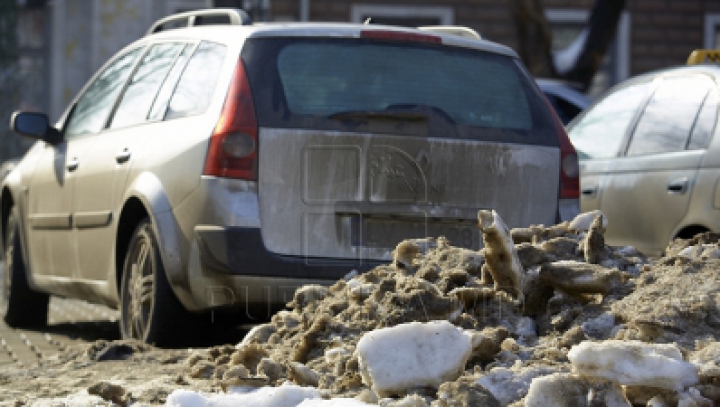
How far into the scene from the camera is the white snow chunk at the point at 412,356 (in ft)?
13.5

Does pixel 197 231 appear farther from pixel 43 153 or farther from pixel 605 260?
pixel 43 153

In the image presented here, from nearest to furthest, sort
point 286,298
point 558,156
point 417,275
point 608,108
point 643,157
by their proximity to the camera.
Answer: point 417,275, point 286,298, point 558,156, point 643,157, point 608,108

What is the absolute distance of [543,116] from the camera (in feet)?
21.3

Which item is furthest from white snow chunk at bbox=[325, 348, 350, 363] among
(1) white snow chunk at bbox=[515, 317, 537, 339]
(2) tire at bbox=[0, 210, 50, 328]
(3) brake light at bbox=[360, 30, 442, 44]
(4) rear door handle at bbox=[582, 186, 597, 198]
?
(2) tire at bbox=[0, 210, 50, 328]

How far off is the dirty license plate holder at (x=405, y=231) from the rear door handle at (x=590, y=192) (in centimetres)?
252

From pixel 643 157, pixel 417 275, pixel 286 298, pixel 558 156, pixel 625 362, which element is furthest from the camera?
pixel 643 157

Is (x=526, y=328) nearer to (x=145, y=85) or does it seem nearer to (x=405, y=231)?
(x=405, y=231)

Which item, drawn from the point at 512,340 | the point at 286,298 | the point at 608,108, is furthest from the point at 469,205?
the point at 608,108

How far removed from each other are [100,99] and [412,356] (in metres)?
4.10

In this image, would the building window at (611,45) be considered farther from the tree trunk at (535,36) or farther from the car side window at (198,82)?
the car side window at (198,82)

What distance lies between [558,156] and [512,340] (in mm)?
2003

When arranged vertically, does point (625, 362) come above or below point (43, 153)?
above

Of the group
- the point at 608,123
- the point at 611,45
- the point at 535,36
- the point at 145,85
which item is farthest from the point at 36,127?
the point at 611,45

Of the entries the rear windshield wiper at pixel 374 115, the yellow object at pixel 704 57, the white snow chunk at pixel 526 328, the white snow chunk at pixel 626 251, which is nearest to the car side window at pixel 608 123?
the yellow object at pixel 704 57
